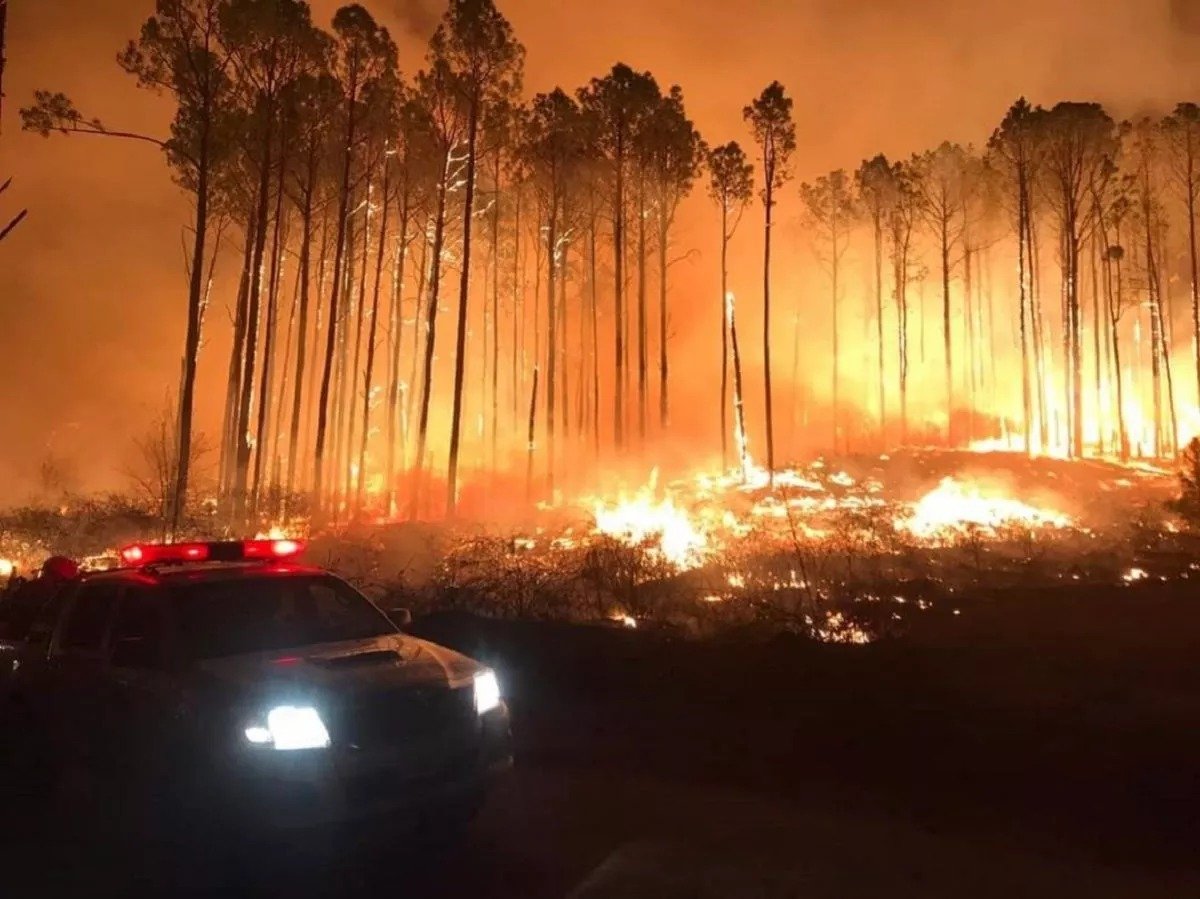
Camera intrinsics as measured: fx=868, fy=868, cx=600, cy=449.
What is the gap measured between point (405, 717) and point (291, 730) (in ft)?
1.98

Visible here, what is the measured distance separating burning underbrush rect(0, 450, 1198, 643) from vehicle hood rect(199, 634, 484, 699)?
5862 millimetres

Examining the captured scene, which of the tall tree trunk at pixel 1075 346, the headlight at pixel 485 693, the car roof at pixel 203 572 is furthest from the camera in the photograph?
the tall tree trunk at pixel 1075 346

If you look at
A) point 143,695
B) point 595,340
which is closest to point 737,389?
point 595,340

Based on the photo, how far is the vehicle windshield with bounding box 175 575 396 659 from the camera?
5.36m

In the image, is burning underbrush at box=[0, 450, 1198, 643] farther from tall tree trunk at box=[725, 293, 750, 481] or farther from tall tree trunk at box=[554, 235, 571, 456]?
tall tree trunk at box=[554, 235, 571, 456]

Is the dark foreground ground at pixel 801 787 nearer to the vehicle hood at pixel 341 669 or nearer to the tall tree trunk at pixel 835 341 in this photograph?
the vehicle hood at pixel 341 669

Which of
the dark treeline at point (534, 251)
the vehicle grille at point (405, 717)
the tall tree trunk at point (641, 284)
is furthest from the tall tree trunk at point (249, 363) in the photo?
the vehicle grille at point (405, 717)

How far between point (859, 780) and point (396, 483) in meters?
34.0

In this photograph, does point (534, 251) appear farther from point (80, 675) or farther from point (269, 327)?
point (80, 675)

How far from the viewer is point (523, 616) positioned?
11961 mm

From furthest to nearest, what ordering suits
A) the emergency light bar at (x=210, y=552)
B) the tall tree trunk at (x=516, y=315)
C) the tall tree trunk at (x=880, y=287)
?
the tall tree trunk at (x=880, y=287)
the tall tree trunk at (x=516, y=315)
the emergency light bar at (x=210, y=552)

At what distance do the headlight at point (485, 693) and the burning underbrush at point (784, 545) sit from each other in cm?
550

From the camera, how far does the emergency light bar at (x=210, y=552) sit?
6156 millimetres

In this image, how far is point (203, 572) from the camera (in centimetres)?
575
